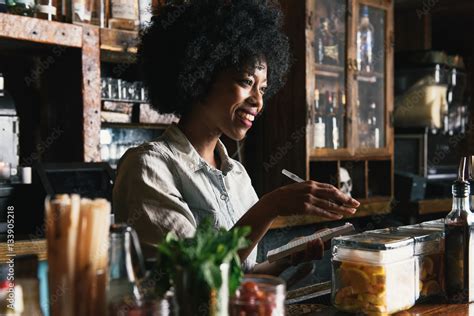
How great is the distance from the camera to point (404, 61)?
4500 millimetres

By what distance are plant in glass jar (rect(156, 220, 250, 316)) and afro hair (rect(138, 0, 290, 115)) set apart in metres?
0.96

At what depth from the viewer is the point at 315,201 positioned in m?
1.37

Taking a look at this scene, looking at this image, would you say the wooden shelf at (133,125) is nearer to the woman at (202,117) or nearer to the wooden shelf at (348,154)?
the wooden shelf at (348,154)

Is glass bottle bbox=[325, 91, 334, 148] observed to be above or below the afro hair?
below

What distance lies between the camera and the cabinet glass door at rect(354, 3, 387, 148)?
13.2ft

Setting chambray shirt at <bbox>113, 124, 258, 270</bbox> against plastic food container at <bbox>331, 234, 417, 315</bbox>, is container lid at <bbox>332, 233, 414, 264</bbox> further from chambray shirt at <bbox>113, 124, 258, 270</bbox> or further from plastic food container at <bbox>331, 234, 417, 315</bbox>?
chambray shirt at <bbox>113, 124, 258, 270</bbox>

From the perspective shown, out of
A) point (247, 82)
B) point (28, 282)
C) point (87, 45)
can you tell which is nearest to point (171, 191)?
point (247, 82)

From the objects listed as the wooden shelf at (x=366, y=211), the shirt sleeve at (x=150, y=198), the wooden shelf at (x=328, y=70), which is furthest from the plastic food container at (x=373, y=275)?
the wooden shelf at (x=328, y=70)

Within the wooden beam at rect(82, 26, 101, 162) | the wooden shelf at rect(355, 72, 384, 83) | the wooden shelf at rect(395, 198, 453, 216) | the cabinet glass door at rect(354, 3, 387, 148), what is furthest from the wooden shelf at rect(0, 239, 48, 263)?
the wooden shelf at rect(395, 198, 453, 216)

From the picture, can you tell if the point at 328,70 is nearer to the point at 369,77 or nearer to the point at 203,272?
the point at 369,77

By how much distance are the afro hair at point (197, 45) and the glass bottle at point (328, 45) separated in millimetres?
1865

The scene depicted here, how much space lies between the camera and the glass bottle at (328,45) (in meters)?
3.79

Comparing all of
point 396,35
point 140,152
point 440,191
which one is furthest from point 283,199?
point 396,35

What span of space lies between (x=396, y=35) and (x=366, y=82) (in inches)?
46.7
